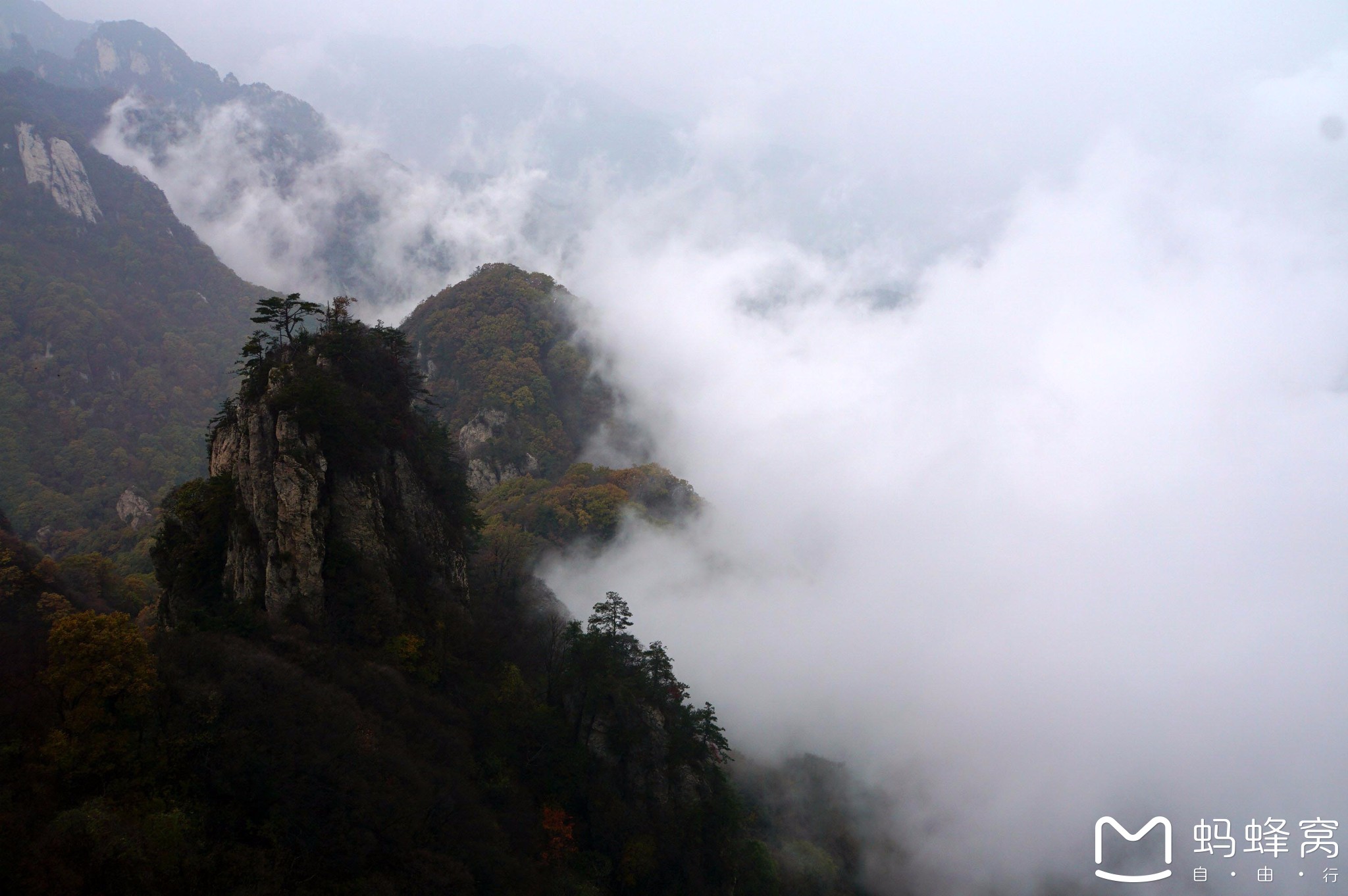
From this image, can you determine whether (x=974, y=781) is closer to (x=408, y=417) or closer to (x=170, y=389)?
(x=408, y=417)

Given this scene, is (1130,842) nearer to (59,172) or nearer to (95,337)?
(95,337)

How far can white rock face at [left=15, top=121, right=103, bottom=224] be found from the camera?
6481 inches

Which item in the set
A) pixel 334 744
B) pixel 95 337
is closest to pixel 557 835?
pixel 334 744

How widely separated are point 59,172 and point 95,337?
55.4m

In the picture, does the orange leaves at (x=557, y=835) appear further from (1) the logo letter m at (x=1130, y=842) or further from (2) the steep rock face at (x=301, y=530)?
(1) the logo letter m at (x=1130, y=842)

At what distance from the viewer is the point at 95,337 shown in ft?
472

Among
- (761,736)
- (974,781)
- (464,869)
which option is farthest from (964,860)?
(464,869)

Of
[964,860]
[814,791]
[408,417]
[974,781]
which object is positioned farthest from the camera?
[974,781]

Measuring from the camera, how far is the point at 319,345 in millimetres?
41375

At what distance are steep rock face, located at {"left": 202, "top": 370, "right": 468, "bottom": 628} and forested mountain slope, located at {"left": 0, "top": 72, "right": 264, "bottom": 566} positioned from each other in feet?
216

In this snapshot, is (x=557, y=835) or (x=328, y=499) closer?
(x=328, y=499)

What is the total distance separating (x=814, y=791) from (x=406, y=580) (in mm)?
69612

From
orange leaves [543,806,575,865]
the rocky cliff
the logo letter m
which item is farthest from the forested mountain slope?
the logo letter m

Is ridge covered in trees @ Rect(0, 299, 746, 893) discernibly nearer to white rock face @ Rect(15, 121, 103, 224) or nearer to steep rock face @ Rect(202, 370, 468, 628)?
steep rock face @ Rect(202, 370, 468, 628)
